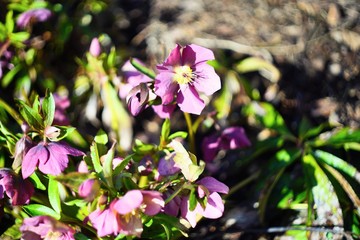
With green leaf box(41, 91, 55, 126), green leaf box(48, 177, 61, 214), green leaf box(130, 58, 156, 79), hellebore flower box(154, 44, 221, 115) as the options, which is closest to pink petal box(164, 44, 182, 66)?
hellebore flower box(154, 44, 221, 115)

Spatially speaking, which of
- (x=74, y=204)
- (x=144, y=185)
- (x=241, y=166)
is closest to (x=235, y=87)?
(x=241, y=166)

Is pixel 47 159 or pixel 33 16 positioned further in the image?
pixel 33 16

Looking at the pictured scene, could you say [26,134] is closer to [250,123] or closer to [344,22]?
[250,123]

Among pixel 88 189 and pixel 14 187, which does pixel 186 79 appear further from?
pixel 14 187

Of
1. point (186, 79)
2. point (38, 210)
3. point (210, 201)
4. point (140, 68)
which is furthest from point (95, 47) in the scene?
point (210, 201)

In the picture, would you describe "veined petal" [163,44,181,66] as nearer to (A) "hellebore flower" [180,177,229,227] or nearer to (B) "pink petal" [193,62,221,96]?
(B) "pink petal" [193,62,221,96]
